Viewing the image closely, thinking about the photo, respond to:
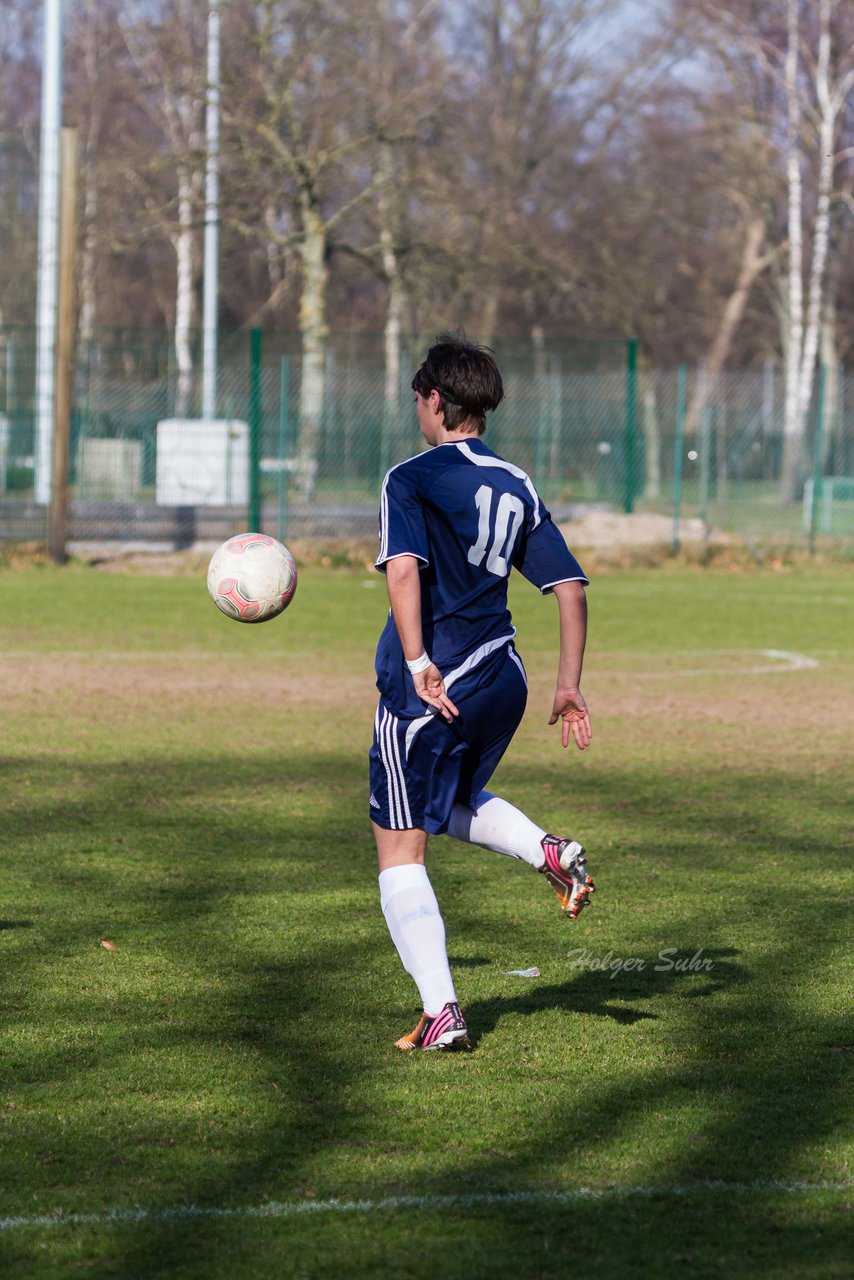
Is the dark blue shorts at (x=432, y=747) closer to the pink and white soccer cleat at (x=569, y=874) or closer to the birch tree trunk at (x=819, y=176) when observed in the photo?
the pink and white soccer cleat at (x=569, y=874)

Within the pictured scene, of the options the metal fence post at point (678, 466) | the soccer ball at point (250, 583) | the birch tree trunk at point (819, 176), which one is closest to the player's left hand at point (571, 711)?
the soccer ball at point (250, 583)

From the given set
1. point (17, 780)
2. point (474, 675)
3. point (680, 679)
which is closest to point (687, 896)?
point (474, 675)

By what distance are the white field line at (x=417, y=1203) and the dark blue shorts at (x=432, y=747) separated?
3.90 feet

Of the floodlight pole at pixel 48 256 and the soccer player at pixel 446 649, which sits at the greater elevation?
the floodlight pole at pixel 48 256

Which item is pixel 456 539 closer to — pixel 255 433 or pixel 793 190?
pixel 255 433

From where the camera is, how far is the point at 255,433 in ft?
70.8

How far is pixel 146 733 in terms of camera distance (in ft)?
31.4

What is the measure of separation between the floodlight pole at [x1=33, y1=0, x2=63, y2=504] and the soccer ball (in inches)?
594

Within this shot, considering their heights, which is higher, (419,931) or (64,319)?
(64,319)

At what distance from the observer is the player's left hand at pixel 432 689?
13.9 ft

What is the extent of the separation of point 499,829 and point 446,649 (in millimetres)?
532

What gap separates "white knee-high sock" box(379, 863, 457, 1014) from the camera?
4293 millimetres

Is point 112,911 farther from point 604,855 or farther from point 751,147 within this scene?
point 751,147

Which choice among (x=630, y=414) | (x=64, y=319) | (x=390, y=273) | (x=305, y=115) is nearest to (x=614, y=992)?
(x=64, y=319)
